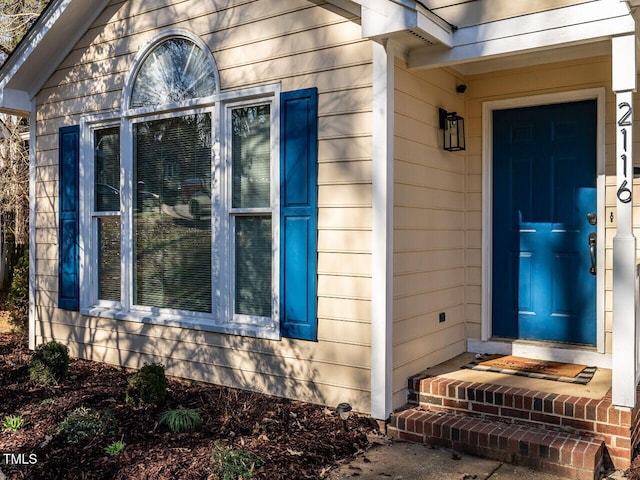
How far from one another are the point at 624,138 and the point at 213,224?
118 inches

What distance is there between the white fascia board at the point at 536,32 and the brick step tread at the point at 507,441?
2.29 m

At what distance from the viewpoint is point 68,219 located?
607 centimetres

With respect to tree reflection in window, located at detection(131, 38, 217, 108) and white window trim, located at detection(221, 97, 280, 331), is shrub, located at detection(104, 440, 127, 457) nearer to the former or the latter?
white window trim, located at detection(221, 97, 280, 331)

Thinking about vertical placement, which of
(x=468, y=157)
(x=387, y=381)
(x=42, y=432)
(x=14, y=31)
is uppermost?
(x=14, y=31)

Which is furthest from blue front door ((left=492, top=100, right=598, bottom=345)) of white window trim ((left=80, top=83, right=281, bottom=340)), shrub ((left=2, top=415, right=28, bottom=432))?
shrub ((left=2, top=415, right=28, bottom=432))

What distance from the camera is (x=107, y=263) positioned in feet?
19.2

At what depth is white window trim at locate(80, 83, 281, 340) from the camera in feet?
15.1

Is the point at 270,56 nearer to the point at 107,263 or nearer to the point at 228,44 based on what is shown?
the point at 228,44

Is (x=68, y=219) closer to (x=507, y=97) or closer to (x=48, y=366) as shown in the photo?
(x=48, y=366)

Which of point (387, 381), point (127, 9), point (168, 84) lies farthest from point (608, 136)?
point (127, 9)

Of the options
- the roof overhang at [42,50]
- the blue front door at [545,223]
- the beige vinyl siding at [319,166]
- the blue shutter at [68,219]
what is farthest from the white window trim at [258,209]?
the roof overhang at [42,50]

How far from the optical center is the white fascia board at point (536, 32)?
11.2ft

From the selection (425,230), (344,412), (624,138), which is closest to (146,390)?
(344,412)

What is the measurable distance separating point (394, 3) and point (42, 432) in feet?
11.6
